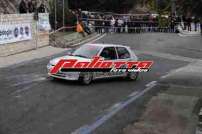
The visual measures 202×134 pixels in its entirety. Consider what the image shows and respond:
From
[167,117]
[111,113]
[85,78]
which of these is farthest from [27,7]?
[167,117]

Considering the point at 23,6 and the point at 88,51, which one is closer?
the point at 88,51

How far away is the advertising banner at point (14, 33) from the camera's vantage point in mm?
28984

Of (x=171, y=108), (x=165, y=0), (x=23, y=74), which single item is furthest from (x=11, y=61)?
(x=171, y=108)

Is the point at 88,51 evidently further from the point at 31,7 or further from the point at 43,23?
the point at 31,7

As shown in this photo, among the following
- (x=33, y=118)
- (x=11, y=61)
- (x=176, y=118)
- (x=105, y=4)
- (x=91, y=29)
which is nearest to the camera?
(x=33, y=118)

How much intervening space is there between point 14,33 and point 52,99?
1441 cm

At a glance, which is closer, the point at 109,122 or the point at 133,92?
the point at 109,122

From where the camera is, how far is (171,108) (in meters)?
16.6

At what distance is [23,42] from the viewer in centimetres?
3188

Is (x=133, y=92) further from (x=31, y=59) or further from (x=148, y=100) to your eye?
(x=31, y=59)

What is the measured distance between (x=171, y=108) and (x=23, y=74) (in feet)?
26.8

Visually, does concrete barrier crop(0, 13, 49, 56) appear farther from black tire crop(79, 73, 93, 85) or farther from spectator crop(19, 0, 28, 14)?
black tire crop(79, 73, 93, 85)

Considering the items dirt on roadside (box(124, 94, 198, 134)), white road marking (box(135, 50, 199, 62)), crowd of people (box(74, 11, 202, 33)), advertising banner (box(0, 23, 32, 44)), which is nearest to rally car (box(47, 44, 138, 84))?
dirt on roadside (box(124, 94, 198, 134))

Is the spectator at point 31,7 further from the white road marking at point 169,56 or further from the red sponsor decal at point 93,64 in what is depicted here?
the red sponsor decal at point 93,64
